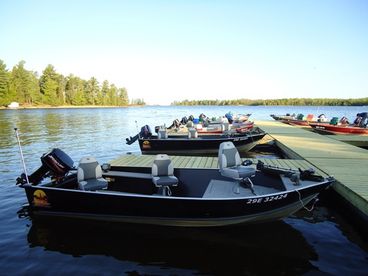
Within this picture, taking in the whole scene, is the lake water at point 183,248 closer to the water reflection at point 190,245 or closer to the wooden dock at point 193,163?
the water reflection at point 190,245

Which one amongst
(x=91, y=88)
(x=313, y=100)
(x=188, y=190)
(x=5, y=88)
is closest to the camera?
(x=188, y=190)

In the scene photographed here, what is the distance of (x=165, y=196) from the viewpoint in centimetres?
643

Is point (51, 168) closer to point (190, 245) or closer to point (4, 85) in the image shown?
point (190, 245)

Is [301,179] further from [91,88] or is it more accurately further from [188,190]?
[91,88]

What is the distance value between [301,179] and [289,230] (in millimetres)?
1323

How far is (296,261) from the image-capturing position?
5.69m

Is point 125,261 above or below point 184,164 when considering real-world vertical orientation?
below

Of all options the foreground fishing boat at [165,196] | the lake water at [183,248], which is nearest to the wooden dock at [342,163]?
the foreground fishing boat at [165,196]

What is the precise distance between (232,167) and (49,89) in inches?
3906

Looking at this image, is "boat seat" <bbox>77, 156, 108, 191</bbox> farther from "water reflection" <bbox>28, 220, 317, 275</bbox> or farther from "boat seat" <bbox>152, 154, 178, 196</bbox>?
"boat seat" <bbox>152, 154, 178, 196</bbox>

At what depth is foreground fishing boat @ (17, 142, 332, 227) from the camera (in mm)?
6395

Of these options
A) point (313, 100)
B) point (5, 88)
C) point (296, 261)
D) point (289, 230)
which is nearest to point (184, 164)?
point (289, 230)

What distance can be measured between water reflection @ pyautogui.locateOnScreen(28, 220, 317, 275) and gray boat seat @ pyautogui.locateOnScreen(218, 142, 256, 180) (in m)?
1.33

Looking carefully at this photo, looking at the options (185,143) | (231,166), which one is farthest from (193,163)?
(185,143)
